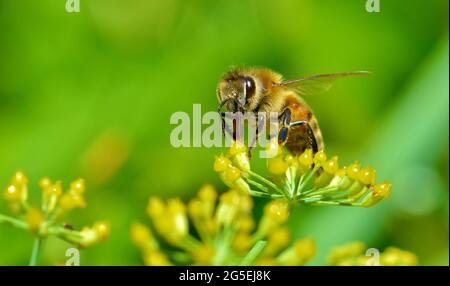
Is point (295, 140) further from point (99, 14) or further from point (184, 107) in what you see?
point (99, 14)

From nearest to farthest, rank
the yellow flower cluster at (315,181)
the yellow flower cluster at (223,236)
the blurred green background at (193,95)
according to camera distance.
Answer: the yellow flower cluster at (223,236), the yellow flower cluster at (315,181), the blurred green background at (193,95)

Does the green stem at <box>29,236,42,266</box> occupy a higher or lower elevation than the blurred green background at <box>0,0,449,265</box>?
lower

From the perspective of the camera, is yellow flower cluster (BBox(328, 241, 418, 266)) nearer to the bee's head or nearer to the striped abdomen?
the striped abdomen

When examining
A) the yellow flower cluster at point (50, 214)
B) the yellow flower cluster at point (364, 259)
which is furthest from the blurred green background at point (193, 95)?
the yellow flower cluster at point (50, 214)

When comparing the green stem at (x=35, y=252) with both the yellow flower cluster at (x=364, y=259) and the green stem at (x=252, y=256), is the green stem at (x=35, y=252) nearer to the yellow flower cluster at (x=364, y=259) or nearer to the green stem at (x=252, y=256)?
the green stem at (x=252, y=256)

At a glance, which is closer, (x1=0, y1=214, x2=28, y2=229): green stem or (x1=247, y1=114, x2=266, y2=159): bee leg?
(x1=0, y1=214, x2=28, y2=229): green stem

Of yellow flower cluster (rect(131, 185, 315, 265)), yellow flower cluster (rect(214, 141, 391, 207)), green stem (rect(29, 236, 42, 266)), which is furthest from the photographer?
yellow flower cluster (rect(214, 141, 391, 207))

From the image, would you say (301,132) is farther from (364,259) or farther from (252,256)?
(252,256)

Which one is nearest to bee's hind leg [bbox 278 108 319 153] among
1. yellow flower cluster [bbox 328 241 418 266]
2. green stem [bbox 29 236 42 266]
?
yellow flower cluster [bbox 328 241 418 266]
